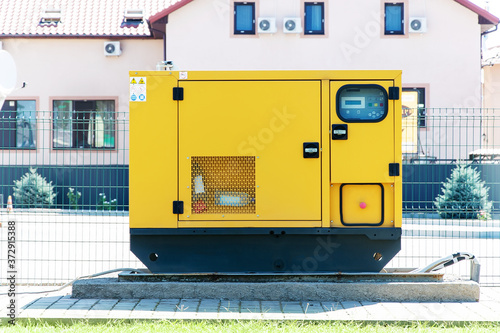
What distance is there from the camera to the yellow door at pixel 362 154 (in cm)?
647

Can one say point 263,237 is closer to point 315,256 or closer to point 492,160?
point 315,256

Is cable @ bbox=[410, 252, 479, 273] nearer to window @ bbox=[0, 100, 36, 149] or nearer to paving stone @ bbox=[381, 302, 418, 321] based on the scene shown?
paving stone @ bbox=[381, 302, 418, 321]

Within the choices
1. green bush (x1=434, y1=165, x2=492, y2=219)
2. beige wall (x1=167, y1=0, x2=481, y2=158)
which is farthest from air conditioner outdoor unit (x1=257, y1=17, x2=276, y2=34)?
green bush (x1=434, y1=165, x2=492, y2=219)

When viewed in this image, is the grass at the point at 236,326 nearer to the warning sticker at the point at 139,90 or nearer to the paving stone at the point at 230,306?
the paving stone at the point at 230,306

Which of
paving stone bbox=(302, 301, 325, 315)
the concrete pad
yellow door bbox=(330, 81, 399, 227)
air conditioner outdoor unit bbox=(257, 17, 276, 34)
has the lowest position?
paving stone bbox=(302, 301, 325, 315)

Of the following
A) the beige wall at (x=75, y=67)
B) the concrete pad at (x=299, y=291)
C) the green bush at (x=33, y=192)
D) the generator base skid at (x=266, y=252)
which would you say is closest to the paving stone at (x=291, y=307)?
the concrete pad at (x=299, y=291)

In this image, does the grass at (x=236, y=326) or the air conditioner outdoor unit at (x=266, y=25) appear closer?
the grass at (x=236, y=326)

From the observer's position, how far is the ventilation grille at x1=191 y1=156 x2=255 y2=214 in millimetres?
6578

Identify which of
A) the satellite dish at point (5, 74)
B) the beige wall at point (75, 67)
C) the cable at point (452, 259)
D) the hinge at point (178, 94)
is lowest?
the cable at point (452, 259)

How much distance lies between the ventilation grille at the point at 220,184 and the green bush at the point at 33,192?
188 centimetres

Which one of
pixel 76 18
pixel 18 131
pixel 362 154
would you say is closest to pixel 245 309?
pixel 362 154

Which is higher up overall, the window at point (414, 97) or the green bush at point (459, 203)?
the window at point (414, 97)

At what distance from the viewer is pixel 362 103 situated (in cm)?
655

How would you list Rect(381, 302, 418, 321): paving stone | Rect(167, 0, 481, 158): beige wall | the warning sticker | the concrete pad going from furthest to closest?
Rect(167, 0, 481, 158): beige wall
the warning sticker
the concrete pad
Rect(381, 302, 418, 321): paving stone
